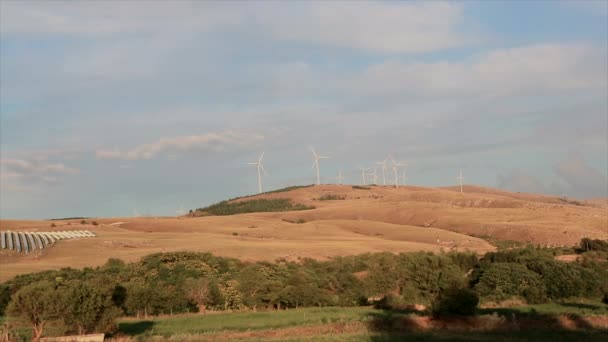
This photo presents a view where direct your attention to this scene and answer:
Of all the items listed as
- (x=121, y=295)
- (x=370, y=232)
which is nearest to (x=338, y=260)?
(x=121, y=295)

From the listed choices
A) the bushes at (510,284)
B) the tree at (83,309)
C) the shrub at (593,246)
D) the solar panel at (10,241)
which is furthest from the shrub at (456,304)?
the solar panel at (10,241)

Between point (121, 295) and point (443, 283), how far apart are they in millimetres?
23452

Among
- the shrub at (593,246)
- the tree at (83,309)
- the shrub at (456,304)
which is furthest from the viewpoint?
the shrub at (593,246)

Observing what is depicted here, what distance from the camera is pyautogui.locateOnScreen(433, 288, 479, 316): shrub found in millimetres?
38272

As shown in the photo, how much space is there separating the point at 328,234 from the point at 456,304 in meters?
78.6

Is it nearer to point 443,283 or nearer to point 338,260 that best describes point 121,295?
point 443,283

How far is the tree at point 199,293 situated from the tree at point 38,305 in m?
16.6

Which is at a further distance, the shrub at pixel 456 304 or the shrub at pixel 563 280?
the shrub at pixel 563 280

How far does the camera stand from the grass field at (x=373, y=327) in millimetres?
31562

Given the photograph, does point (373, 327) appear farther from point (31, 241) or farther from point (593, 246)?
point (31, 241)

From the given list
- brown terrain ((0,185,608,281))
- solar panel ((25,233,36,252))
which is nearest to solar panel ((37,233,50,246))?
solar panel ((25,233,36,252))

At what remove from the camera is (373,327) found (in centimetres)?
3512

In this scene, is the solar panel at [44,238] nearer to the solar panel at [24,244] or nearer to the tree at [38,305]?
the solar panel at [24,244]

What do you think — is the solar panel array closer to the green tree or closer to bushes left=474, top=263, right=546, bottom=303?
the green tree
